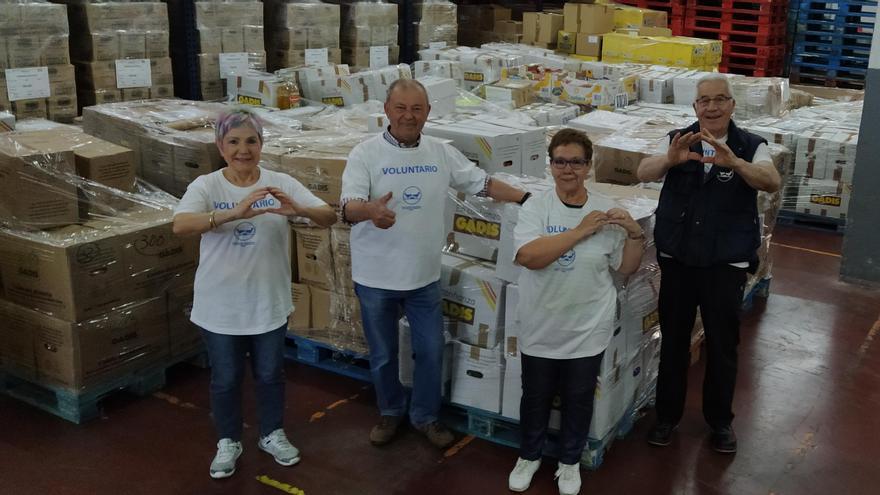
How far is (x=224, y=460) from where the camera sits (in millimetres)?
4383

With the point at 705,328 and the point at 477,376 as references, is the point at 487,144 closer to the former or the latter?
the point at 477,376

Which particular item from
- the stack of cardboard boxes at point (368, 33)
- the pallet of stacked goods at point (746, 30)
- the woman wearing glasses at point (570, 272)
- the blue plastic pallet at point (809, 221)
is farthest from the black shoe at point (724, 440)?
the pallet of stacked goods at point (746, 30)

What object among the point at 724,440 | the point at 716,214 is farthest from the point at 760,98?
the point at 716,214

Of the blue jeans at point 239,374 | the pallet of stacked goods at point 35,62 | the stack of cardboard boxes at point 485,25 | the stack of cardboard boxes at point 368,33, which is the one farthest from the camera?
the stack of cardboard boxes at point 485,25

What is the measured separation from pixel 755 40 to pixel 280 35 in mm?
8030

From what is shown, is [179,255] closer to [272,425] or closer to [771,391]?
[272,425]

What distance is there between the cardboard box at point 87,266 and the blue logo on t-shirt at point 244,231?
1.32 m

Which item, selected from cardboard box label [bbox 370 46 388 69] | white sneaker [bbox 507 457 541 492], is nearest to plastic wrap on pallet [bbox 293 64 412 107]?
cardboard box label [bbox 370 46 388 69]

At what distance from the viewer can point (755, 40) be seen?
14.1 m

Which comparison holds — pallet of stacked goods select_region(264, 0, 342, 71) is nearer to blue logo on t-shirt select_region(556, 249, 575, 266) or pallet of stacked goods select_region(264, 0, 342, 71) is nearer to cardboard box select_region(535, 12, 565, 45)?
cardboard box select_region(535, 12, 565, 45)

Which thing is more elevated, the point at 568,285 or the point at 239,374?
the point at 568,285

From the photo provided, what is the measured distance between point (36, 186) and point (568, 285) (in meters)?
3.10

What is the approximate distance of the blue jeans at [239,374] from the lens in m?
4.13

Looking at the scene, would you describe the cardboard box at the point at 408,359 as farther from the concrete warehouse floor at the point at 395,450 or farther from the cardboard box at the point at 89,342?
the cardboard box at the point at 89,342
